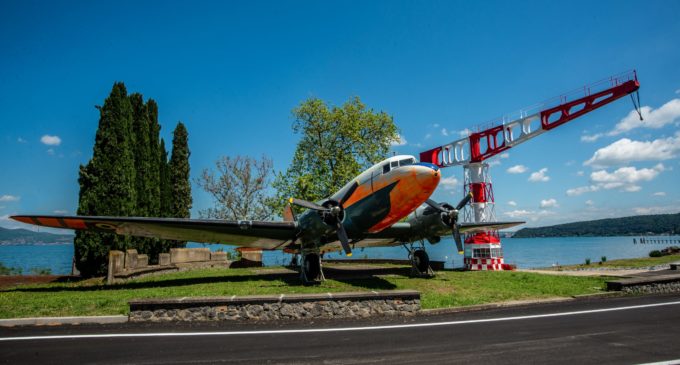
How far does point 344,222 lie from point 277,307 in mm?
7304

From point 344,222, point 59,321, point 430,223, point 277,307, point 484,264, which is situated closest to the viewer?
point 59,321

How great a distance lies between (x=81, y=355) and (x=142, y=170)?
68.1 feet

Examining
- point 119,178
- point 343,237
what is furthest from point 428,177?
point 119,178

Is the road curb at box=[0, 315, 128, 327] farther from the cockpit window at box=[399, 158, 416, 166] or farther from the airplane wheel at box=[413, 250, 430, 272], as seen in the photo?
the airplane wheel at box=[413, 250, 430, 272]

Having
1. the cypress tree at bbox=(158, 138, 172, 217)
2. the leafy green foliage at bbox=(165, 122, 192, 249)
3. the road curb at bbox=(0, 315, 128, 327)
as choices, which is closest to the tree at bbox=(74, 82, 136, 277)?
the cypress tree at bbox=(158, 138, 172, 217)

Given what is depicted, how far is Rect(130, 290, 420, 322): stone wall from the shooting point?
440 inches

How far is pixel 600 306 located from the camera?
1347cm

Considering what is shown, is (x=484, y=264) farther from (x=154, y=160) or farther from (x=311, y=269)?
(x=154, y=160)

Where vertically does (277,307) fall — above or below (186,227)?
below

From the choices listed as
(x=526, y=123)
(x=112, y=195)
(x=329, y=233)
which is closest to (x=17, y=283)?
(x=112, y=195)

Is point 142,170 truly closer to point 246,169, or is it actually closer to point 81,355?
point 246,169

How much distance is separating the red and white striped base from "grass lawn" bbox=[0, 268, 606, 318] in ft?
16.7

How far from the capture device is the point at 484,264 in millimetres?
26141

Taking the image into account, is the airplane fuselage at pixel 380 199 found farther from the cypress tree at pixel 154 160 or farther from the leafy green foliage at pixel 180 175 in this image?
the leafy green foliage at pixel 180 175
